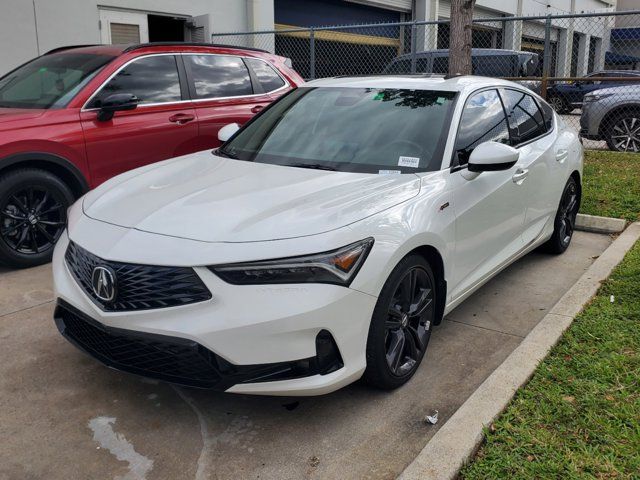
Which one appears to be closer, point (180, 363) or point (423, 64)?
point (180, 363)

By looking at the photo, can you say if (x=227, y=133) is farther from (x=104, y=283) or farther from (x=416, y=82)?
(x=104, y=283)

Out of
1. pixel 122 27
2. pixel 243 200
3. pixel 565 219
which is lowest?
pixel 565 219

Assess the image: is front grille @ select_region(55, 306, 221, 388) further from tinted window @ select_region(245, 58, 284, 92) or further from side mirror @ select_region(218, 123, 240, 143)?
tinted window @ select_region(245, 58, 284, 92)

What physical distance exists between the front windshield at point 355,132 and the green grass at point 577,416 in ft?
4.37

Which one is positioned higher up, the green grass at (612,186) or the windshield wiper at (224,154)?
the windshield wiper at (224,154)

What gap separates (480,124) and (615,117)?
7493 mm

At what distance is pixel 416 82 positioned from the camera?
4.32 metres

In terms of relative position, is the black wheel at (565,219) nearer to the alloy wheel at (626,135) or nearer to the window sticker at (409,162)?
the window sticker at (409,162)

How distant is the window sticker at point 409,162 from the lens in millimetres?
3670

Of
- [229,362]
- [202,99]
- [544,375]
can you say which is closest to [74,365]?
Result: [229,362]

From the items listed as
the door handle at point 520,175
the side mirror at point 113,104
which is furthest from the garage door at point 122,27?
the door handle at point 520,175

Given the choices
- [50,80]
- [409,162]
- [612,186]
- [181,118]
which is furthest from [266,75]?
[612,186]

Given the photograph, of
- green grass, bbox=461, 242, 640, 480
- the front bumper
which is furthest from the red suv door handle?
green grass, bbox=461, 242, 640, 480

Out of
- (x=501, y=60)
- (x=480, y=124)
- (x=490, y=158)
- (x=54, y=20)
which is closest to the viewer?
(x=490, y=158)
